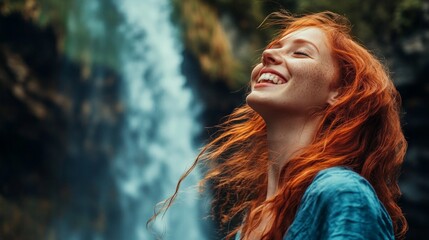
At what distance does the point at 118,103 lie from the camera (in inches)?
381

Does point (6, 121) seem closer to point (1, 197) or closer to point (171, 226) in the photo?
point (1, 197)

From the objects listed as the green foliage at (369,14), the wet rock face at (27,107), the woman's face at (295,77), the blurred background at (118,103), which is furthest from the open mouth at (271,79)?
the wet rock face at (27,107)

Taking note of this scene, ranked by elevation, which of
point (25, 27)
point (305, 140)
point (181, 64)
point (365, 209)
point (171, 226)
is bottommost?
point (365, 209)

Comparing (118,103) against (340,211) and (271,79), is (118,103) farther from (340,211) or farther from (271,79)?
(340,211)

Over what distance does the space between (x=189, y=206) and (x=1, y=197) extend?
2.50 m

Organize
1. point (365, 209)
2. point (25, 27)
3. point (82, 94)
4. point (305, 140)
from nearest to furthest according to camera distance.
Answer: point (365, 209) → point (305, 140) → point (25, 27) → point (82, 94)

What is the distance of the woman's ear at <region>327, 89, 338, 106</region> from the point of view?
4.87ft

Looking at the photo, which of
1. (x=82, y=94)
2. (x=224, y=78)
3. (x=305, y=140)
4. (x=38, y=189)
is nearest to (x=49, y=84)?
(x=82, y=94)

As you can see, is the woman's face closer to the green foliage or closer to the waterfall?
the green foliage

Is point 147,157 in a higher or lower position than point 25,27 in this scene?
lower

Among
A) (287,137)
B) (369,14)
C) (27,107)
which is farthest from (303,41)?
(27,107)

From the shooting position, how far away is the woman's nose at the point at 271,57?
153 centimetres

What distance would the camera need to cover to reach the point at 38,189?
9430 millimetres

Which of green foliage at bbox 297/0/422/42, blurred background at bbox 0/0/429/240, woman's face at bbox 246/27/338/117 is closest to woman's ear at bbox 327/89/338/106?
woman's face at bbox 246/27/338/117
